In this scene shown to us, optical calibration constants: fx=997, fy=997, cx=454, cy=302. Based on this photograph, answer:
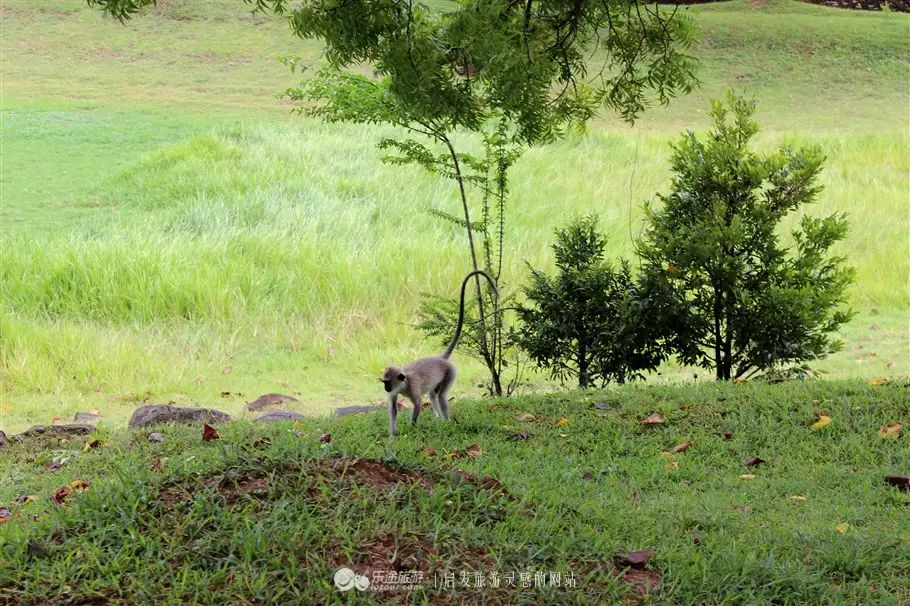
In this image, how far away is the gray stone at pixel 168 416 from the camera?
6.48m

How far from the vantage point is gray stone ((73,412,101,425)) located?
7281 mm

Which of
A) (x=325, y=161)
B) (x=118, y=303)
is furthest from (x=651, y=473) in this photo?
(x=325, y=161)

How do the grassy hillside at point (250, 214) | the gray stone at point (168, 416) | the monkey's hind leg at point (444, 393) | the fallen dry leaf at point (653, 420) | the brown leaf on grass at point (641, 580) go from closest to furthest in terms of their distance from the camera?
the brown leaf on grass at point (641, 580)
the monkey's hind leg at point (444, 393)
the fallen dry leaf at point (653, 420)
the gray stone at point (168, 416)
the grassy hillside at point (250, 214)

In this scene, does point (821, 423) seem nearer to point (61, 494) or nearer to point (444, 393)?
point (444, 393)

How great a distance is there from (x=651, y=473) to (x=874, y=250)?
9215 millimetres

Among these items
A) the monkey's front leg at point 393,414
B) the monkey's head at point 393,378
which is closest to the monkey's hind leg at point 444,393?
the monkey's front leg at point 393,414

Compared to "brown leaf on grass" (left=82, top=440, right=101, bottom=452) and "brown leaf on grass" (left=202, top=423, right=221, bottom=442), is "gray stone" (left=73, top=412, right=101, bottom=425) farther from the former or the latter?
"brown leaf on grass" (left=202, top=423, right=221, bottom=442)

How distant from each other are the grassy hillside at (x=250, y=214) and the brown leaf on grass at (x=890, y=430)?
3354 mm

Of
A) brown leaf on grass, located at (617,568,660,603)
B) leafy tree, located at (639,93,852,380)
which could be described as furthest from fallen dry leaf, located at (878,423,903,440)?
brown leaf on grass, located at (617,568,660,603)

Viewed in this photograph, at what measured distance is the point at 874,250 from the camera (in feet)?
42.4

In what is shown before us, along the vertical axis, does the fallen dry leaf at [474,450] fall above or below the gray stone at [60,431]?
above

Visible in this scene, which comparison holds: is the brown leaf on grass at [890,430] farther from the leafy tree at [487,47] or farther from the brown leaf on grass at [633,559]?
the brown leaf on grass at [633,559]

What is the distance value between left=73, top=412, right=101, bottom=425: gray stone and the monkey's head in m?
3.20

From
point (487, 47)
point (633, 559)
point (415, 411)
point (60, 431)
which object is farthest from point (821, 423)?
point (60, 431)
